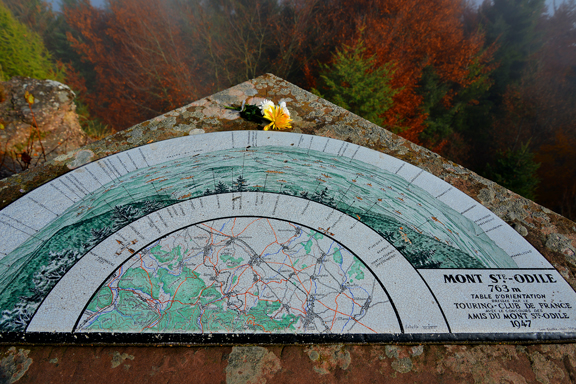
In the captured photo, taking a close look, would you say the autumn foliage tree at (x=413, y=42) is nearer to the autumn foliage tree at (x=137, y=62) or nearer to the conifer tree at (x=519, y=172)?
the conifer tree at (x=519, y=172)

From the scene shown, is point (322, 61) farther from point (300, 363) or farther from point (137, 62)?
point (300, 363)

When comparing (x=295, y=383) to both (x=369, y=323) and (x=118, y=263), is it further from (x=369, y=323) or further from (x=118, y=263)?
(x=118, y=263)

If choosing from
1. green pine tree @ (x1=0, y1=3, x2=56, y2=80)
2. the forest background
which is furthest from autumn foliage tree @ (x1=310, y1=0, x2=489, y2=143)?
green pine tree @ (x1=0, y1=3, x2=56, y2=80)

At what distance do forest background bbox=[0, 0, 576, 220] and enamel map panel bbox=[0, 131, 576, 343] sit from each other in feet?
31.7

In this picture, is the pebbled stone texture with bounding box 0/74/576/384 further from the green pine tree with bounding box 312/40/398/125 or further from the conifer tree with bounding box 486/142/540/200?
the conifer tree with bounding box 486/142/540/200

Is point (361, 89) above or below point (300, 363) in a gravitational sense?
below

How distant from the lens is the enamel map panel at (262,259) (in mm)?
2328

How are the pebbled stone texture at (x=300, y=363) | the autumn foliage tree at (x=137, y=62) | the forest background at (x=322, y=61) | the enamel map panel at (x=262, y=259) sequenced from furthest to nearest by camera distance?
the autumn foliage tree at (x=137, y=62) → the forest background at (x=322, y=61) → the enamel map panel at (x=262, y=259) → the pebbled stone texture at (x=300, y=363)

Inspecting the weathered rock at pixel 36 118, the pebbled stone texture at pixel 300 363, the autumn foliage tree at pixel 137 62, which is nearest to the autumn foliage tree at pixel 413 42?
the autumn foliage tree at pixel 137 62

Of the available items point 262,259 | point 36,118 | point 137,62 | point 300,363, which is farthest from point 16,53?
point 300,363

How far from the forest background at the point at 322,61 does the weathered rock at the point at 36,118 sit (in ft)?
21.6

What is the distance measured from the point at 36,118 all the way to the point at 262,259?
7452mm

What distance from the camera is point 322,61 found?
1509cm

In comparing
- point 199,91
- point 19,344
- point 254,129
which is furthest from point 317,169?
point 199,91
